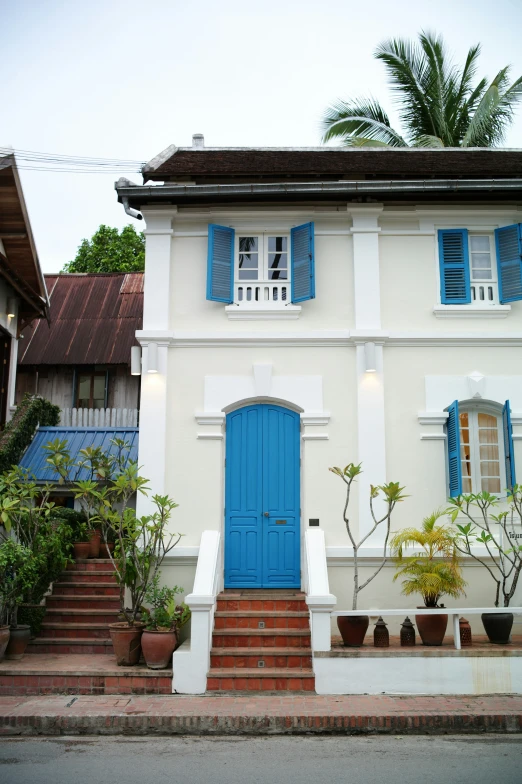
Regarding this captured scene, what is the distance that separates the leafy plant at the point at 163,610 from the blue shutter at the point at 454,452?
13.3 ft

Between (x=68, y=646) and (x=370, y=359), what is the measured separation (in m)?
5.83

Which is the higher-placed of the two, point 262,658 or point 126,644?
point 126,644

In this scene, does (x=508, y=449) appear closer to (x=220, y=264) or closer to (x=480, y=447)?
(x=480, y=447)

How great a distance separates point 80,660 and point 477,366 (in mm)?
6926

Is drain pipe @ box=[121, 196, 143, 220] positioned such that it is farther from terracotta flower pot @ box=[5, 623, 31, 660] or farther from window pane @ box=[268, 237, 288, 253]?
terracotta flower pot @ box=[5, 623, 31, 660]

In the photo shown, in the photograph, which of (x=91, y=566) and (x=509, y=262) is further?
(x=91, y=566)

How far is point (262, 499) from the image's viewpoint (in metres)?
11.2

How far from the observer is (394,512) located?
11.0 metres

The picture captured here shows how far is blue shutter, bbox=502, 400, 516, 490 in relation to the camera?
10.8m

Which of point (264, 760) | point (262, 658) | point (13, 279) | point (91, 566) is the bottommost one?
point (264, 760)

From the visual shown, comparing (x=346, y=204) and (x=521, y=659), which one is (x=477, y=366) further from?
(x=521, y=659)

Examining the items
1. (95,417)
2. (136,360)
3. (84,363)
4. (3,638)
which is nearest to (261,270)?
(136,360)

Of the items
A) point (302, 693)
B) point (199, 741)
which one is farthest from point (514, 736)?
point (199, 741)

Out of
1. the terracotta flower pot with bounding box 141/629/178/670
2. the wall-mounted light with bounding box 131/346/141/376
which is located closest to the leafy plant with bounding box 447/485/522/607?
the terracotta flower pot with bounding box 141/629/178/670
